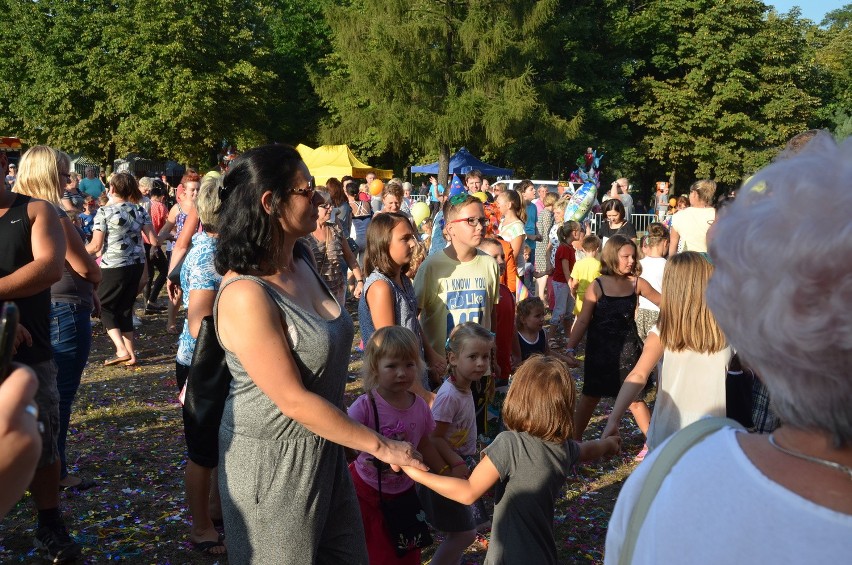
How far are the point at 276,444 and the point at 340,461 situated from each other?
30 cm

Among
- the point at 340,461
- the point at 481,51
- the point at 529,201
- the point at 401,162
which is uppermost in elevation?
the point at 481,51

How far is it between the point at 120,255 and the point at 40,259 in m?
5.23

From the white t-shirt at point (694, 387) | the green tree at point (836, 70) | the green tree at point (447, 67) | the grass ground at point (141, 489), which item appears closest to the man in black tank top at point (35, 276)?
the grass ground at point (141, 489)

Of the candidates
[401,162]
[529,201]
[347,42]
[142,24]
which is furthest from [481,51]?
[529,201]

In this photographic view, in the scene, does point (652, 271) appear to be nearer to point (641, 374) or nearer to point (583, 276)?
point (583, 276)

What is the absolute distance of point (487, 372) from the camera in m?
4.27

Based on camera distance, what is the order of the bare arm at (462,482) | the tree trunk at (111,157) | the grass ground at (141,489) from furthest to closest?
the tree trunk at (111,157)
the grass ground at (141,489)
the bare arm at (462,482)

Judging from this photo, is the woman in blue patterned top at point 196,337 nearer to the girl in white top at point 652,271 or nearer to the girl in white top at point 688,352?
the girl in white top at point 688,352

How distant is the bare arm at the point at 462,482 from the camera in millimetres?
2671

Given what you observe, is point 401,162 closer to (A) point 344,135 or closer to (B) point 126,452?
(A) point 344,135

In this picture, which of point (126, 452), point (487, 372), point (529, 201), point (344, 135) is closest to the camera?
point (487, 372)

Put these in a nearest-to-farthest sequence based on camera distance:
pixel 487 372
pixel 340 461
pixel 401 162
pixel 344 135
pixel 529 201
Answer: pixel 340 461
pixel 487 372
pixel 529 201
pixel 344 135
pixel 401 162

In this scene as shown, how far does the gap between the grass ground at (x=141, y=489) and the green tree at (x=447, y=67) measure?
27203 millimetres

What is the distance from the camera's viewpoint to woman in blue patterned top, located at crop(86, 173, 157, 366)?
8.80m
